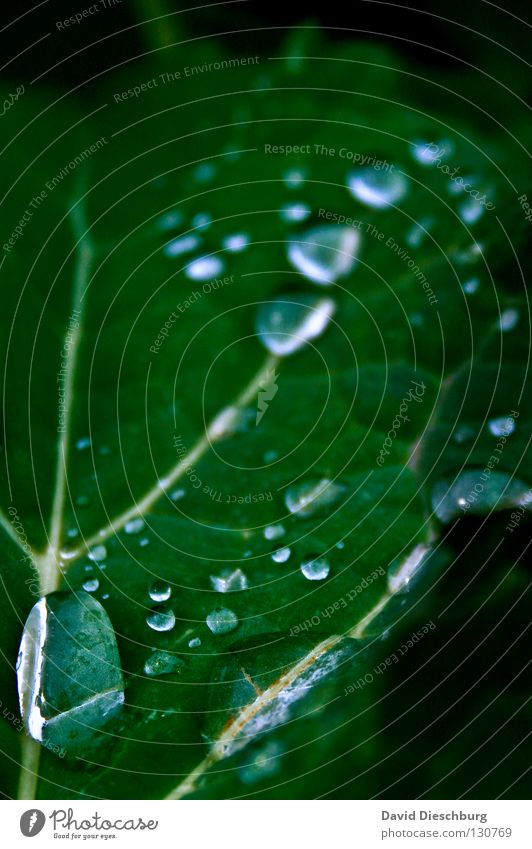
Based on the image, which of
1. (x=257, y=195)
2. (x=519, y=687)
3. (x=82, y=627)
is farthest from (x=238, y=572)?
(x=257, y=195)

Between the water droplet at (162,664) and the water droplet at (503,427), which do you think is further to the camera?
the water droplet at (503,427)

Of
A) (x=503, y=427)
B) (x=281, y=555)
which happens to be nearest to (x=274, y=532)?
(x=281, y=555)

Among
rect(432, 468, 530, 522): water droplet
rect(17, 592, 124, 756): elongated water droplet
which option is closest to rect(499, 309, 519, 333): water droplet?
rect(432, 468, 530, 522): water droplet

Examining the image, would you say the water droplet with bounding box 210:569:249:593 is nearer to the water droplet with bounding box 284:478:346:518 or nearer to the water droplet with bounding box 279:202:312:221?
the water droplet with bounding box 284:478:346:518

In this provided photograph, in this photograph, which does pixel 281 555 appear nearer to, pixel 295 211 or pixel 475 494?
pixel 475 494

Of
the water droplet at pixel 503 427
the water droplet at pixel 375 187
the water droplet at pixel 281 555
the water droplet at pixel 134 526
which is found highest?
the water droplet at pixel 375 187

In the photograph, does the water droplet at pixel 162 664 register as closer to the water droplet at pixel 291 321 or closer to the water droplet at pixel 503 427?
the water droplet at pixel 291 321

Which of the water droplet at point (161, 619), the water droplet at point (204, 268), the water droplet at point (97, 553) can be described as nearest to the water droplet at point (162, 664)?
the water droplet at point (161, 619)

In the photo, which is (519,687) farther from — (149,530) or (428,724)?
(149,530)
